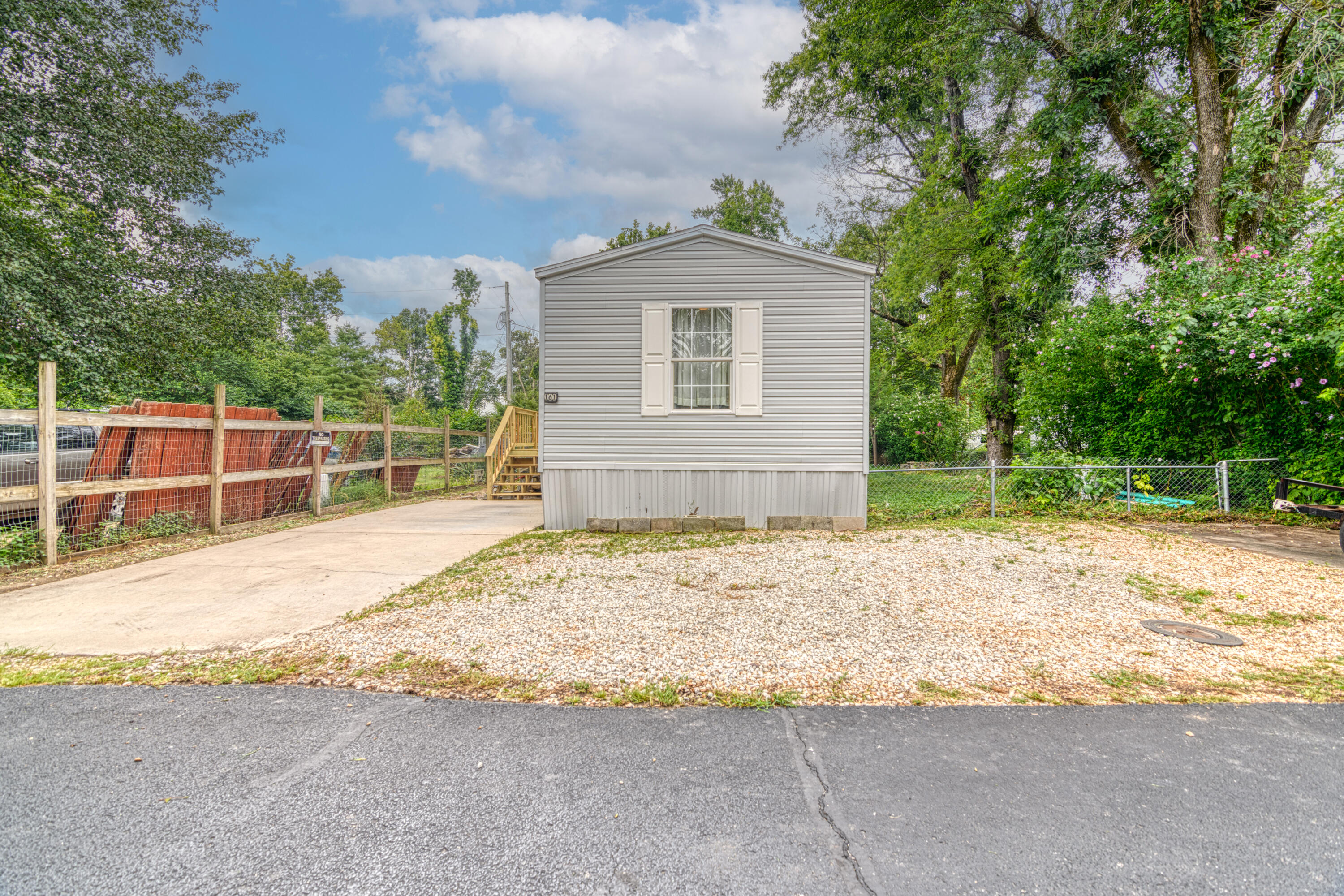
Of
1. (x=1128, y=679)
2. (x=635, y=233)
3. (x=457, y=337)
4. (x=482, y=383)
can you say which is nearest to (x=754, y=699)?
(x=1128, y=679)

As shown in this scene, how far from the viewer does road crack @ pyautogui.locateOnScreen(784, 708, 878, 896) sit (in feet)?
4.92

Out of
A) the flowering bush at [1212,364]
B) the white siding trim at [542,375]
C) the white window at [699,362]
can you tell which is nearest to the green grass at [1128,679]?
the white window at [699,362]

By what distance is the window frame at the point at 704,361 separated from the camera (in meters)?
7.02

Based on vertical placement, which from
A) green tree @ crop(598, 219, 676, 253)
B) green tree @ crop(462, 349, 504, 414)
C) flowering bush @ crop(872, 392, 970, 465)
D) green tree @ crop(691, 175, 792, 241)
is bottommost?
flowering bush @ crop(872, 392, 970, 465)

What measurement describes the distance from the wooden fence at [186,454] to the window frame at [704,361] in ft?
16.6

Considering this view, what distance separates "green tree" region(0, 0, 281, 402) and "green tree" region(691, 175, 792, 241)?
49.2 feet

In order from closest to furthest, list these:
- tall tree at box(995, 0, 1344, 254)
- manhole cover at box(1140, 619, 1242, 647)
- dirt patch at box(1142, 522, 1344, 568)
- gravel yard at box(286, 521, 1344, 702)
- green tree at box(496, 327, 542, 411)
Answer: gravel yard at box(286, 521, 1344, 702) < manhole cover at box(1140, 619, 1242, 647) < dirt patch at box(1142, 522, 1344, 568) < tall tree at box(995, 0, 1344, 254) < green tree at box(496, 327, 542, 411)

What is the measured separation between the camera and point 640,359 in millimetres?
7098

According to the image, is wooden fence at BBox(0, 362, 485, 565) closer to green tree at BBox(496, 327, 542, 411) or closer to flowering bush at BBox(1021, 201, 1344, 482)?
flowering bush at BBox(1021, 201, 1344, 482)

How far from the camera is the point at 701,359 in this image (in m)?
7.08

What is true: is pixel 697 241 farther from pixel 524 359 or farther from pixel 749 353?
pixel 524 359

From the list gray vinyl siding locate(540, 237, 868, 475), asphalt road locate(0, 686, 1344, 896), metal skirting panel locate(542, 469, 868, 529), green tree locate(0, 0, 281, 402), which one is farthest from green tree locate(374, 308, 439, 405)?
asphalt road locate(0, 686, 1344, 896)

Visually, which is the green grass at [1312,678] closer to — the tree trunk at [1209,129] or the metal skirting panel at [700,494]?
the metal skirting panel at [700,494]

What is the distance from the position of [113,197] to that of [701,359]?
10801 millimetres
